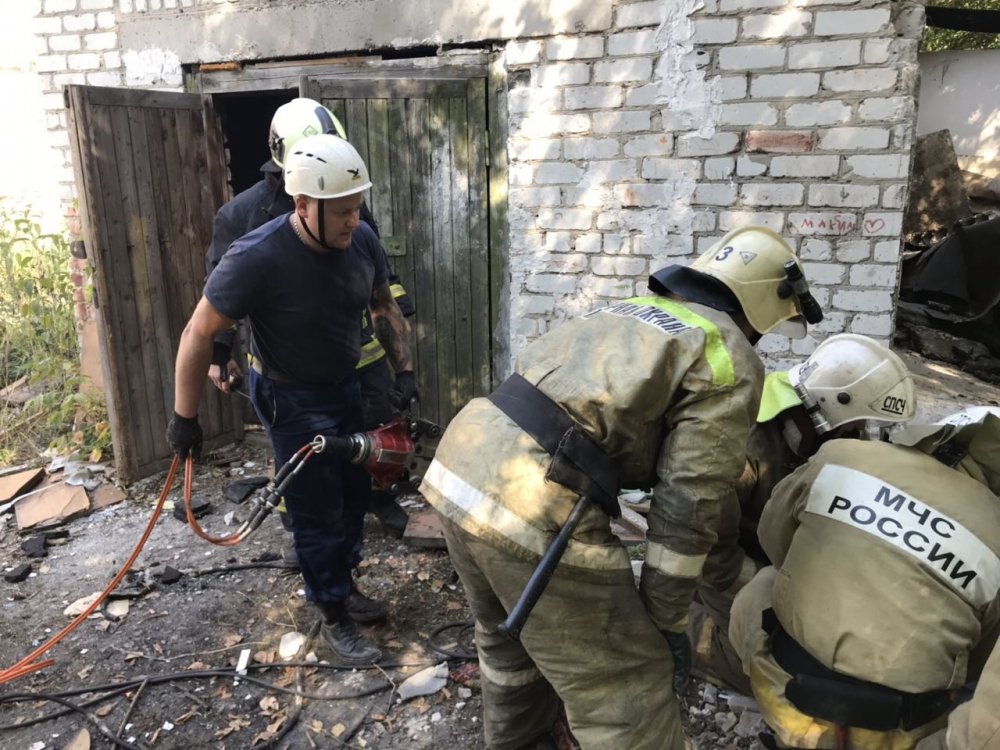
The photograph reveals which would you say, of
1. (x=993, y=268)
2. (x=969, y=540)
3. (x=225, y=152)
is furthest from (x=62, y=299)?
(x=993, y=268)

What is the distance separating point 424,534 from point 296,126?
206 centimetres

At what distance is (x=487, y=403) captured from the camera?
1980 mm

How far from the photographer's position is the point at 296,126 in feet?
11.2

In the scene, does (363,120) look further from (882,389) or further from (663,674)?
(663,674)

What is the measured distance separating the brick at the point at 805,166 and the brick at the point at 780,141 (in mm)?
36

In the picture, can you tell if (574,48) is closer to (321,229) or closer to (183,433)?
(321,229)

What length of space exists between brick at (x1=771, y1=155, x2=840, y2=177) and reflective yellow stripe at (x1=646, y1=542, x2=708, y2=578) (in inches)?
90.7

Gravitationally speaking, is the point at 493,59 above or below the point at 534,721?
above

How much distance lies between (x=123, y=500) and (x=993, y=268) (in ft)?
22.5

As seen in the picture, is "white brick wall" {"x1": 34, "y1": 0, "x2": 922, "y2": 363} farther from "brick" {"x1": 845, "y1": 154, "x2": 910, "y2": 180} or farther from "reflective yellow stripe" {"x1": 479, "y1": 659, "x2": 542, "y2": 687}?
"reflective yellow stripe" {"x1": 479, "y1": 659, "x2": 542, "y2": 687}

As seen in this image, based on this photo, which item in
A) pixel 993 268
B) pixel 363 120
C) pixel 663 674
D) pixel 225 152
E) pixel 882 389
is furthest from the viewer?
pixel 993 268

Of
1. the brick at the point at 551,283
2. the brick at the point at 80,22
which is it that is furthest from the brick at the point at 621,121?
the brick at the point at 80,22

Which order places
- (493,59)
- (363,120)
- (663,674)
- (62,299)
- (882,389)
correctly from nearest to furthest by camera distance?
1. (663,674)
2. (882,389)
3. (493,59)
4. (363,120)
5. (62,299)

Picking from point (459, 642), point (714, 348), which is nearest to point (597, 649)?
point (714, 348)
